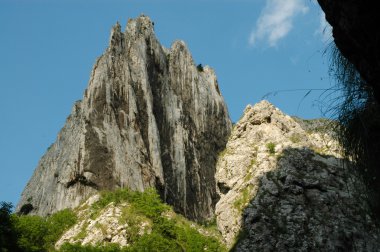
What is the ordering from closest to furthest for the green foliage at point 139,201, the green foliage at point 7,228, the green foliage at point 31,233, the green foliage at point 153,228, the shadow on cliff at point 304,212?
the shadow on cliff at point 304,212
the green foliage at point 7,228
the green foliage at point 153,228
the green foliage at point 31,233
the green foliage at point 139,201

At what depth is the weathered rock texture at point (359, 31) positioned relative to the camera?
632 cm

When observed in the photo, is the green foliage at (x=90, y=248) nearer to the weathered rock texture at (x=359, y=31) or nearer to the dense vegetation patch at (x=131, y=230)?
the dense vegetation patch at (x=131, y=230)

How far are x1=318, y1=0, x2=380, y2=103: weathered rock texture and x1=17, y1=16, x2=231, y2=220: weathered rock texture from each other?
48.8 m

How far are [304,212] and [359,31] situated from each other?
31592mm

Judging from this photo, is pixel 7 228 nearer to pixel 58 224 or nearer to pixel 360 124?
pixel 58 224

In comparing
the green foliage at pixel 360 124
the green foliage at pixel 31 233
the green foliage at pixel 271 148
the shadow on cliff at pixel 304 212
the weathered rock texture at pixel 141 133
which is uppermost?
the weathered rock texture at pixel 141 133

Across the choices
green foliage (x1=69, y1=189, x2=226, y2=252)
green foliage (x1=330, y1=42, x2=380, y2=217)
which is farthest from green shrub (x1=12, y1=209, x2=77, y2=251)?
green foliage (x1=330, y1=42, x2=380, y2=217)

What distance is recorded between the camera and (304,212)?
36.8 meters

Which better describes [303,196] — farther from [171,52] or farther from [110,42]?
[171,52]

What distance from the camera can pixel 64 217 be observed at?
48969 millimetres

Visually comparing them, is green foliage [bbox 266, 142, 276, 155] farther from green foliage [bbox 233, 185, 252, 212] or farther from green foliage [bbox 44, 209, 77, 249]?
green foliage [bbox 44, 209, 77, 249]

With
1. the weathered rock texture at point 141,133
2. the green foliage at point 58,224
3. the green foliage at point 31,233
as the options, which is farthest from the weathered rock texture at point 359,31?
the weathered rock texture at point 141,133

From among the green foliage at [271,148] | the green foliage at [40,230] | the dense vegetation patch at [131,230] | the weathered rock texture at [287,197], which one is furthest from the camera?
the green foliage at [271,148]

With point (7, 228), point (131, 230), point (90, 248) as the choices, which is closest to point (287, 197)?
point (131, 230)
